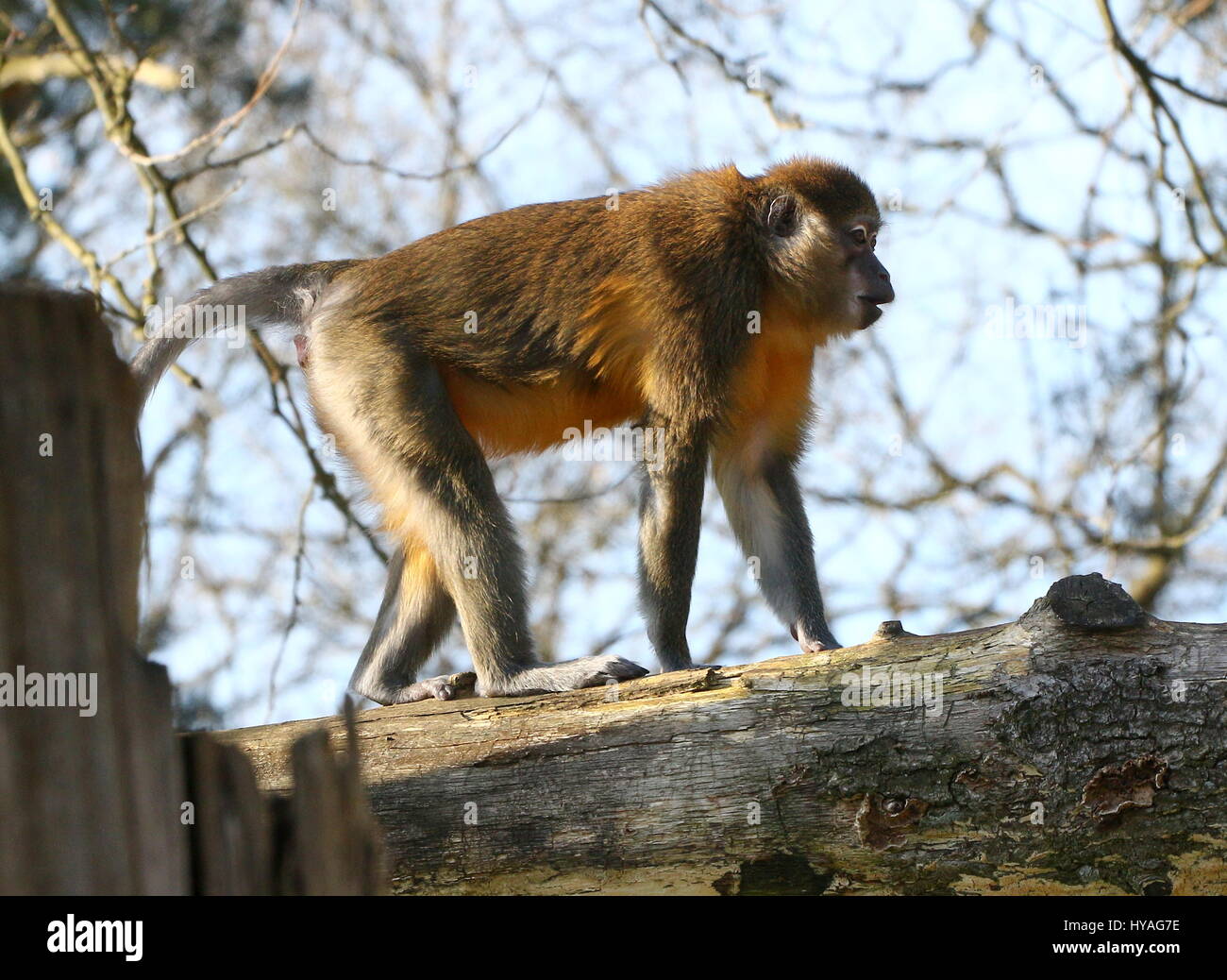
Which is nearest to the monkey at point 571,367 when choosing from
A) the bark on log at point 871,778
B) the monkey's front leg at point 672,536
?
the monkey's front leg at point 672,536

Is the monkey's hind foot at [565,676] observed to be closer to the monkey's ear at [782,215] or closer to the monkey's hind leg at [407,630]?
the monkey's hind leg at [407,630]

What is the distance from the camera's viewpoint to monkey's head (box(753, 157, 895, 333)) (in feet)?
27.7

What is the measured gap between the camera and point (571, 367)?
7.96 m

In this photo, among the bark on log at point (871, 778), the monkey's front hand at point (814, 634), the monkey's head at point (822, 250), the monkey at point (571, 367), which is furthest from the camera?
the monkey's head at point (822, 250)

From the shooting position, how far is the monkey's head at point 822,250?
8430 mm

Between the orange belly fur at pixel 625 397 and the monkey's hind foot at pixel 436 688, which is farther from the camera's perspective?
the orange belly fur at pixel 625 397

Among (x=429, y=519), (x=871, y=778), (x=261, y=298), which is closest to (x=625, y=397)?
(x=429, y=519)

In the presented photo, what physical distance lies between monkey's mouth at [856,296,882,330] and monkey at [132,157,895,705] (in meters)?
0.02

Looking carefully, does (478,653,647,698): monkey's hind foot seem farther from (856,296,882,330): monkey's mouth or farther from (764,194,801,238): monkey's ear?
(764,194,801,238): monkey's ear

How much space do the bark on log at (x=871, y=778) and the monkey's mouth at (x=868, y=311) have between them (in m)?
3.32

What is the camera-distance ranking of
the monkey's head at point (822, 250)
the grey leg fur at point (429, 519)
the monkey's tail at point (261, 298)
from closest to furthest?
the grey leg fur at point (429, 519)
the monkey's tail at point (261, 298)
the monkey's head at point (822, 250)

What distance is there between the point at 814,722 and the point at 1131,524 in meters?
9.42

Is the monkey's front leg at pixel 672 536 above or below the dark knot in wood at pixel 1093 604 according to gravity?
above

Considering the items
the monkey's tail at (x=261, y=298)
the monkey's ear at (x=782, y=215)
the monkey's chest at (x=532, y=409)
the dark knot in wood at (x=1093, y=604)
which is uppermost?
the monkey's ear at (x=782, y=215)
